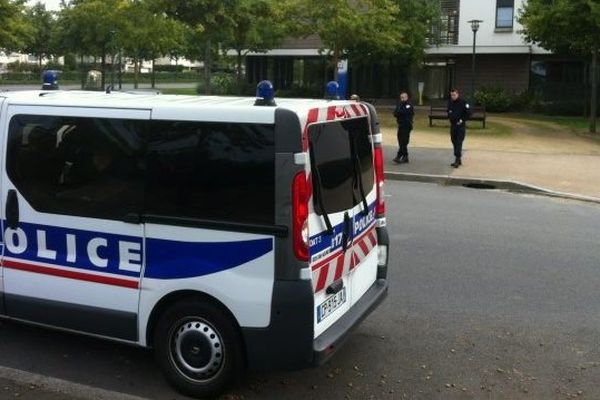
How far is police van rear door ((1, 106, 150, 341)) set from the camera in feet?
13.3

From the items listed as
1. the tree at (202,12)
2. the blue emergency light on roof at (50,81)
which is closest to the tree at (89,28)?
the tree at (202,12)

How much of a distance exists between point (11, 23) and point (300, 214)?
23419 mm

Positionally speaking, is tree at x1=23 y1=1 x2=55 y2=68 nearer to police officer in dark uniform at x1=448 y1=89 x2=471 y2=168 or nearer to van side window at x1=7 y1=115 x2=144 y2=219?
police officer in dark uniform at x1=448 y1=89 x2=471 y2=168

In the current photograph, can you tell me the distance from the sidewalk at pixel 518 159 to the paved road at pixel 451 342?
5985 millimetres

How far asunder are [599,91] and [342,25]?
63.5ft

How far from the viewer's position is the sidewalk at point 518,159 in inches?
562

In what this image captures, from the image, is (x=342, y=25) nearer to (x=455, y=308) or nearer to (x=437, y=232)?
(x=437, y=232)

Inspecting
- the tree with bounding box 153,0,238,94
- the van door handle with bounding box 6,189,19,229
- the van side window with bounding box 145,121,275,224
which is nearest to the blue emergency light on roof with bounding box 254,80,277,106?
the van side window with bounding box 145,121,275,224

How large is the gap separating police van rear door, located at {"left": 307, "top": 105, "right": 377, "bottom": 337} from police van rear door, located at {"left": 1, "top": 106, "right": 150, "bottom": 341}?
100 cm

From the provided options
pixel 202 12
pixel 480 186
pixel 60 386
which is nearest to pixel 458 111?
pixel 480 186

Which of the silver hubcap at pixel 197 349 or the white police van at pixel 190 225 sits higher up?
the white police van at pixel 190 225

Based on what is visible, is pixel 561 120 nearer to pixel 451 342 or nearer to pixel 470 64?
pixel 470 64

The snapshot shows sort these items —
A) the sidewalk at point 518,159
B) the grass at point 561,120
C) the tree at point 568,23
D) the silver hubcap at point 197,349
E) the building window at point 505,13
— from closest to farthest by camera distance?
the silver hubcap at point 197,349, the sidewalk at point 518,159, the tree at point 568,23, the grass at point 561,120, the building window at point 505,13

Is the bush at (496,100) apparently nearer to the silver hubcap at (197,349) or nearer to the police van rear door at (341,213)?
the police van rear door at (341,213)
